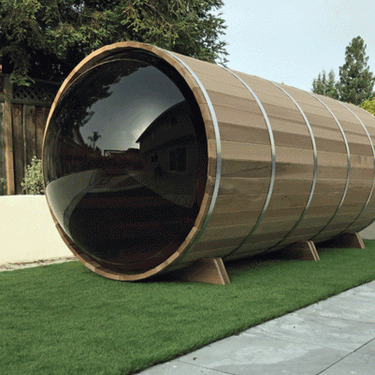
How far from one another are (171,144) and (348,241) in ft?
15.4

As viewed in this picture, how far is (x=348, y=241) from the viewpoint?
Result: 805cm

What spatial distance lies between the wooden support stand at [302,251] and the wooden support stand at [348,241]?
64.8 inches

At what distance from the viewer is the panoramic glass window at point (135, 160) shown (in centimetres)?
446

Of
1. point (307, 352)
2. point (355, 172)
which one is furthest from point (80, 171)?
point (355, 172)

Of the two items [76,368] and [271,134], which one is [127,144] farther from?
[76,368]

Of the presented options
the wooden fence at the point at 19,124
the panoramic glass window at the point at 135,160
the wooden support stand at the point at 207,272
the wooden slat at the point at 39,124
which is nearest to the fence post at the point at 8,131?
the wooden fence at the point at 19,124

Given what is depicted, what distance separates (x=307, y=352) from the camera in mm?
3018

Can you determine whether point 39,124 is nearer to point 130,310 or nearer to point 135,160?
point 135,160

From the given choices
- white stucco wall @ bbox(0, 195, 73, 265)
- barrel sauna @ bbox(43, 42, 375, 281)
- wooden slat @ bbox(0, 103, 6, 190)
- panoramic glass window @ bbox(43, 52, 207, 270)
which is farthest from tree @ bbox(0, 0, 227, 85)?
panoramic glass window @ bbox(43, 52, 207, 270)

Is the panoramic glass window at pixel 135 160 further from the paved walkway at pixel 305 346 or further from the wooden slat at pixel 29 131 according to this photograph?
the wooden slat at pixel 29 131

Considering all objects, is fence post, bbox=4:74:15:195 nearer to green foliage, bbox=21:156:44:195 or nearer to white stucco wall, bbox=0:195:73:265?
green foliage, bbox=21:156:44:195

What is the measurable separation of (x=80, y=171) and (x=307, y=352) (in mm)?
2774

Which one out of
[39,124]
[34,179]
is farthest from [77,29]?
[34,179]

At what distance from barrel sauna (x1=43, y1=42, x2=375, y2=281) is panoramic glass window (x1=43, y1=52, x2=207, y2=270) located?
0.01m
